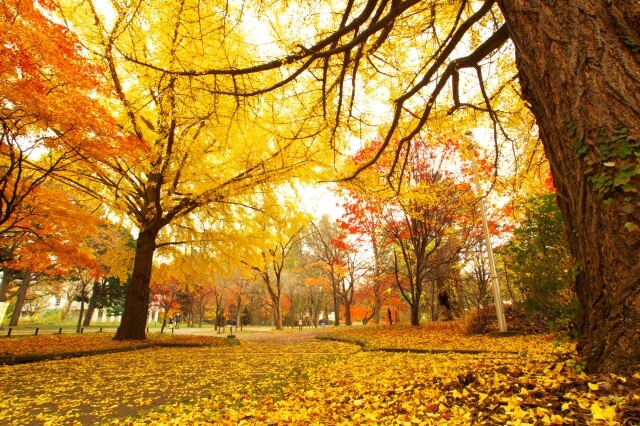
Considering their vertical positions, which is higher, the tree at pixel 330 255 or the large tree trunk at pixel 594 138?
the tree at pixel 330 255

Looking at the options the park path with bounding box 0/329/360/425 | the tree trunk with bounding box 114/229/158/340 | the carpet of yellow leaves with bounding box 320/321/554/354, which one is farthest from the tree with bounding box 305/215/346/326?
the park path with bounding box 0/329/360/425

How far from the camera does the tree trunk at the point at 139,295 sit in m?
10.4

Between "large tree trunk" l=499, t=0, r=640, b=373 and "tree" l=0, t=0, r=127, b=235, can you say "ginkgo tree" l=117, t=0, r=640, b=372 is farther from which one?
"tree" l=0, t=0, r=127, b=235

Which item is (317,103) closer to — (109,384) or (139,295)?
(109,384)

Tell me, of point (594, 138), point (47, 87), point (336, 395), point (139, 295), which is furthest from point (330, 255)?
point (594, 138)

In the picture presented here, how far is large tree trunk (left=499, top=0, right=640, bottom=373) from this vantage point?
1.83 metres

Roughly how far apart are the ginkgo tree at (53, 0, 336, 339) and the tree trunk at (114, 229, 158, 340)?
1.1 inches

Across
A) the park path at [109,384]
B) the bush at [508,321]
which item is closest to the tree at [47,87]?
the park path at [109,384]

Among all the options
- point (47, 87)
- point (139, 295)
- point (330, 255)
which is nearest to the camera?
point (47, 87)

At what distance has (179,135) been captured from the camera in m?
9.19

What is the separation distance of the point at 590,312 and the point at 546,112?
132 centimetres

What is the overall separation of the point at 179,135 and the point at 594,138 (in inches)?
364

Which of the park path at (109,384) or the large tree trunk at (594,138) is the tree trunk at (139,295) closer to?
the park path at (109,384)

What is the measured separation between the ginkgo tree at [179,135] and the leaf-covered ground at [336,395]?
10.7 ft
